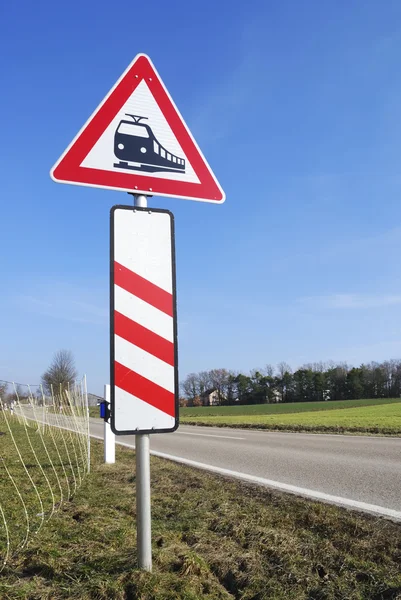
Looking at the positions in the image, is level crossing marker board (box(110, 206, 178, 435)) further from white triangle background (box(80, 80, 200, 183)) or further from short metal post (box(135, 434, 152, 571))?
white triangle background (box(80, 80, 200, 183))

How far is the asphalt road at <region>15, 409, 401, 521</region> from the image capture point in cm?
583

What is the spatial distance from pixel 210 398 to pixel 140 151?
97997 mm

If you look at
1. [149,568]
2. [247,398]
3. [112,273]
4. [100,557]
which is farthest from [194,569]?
[247,398]

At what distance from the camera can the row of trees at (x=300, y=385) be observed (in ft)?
278

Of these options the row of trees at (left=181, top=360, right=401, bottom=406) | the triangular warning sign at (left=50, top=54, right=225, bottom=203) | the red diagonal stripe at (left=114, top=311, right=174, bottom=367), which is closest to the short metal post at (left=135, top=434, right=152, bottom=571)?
the red diagonal stripe at (left=114, top=311, right=174, bottom=367)

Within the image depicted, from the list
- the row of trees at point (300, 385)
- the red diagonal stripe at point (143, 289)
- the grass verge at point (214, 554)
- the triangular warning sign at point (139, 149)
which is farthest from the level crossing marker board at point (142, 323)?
the row of trees at point (300, 385)

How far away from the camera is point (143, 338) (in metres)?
2.47

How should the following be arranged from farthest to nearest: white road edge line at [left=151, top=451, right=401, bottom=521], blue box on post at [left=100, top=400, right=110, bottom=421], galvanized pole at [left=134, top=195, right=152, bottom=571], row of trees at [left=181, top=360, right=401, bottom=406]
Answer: row of trees at [left=181, top=360, right=401, bottom=406] < white road edge line at [left=151, top=451, right=401, bottom=521] < blue box on post at [left=100, top=400, right=110, bottom=421] < galvanized pole at [left=134, top=195, right=152, bottom=571]

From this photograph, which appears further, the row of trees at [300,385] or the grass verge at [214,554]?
the row of trees at [300,385]

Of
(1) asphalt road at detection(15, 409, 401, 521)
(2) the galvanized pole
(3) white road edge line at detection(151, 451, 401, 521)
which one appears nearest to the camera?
(2) the galvanized pole

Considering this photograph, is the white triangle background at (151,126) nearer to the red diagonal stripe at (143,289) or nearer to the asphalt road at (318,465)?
the red diagonal stripe at (143,289)

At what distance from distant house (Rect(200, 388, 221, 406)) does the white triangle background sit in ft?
317

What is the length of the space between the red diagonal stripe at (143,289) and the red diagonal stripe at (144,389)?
1.22 ft

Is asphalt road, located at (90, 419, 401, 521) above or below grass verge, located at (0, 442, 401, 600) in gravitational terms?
below
